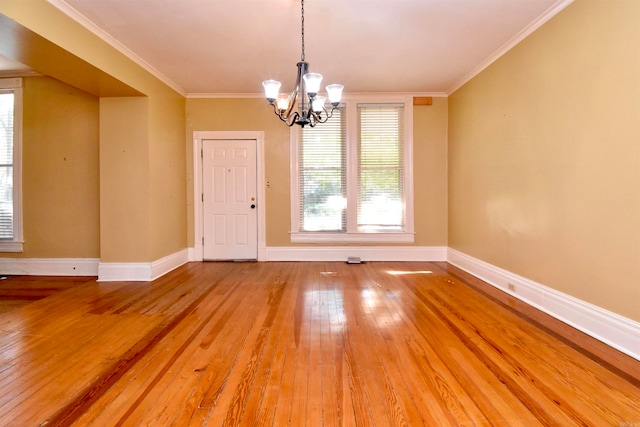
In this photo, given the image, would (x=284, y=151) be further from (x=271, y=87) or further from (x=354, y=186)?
(x=271, y=87)

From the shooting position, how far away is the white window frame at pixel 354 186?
4980 millimetres

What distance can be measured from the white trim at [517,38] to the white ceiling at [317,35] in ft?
0.03

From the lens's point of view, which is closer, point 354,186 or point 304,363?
point 304,363

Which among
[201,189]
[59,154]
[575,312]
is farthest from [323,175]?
[59,154]

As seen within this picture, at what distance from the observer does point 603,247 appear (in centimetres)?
228

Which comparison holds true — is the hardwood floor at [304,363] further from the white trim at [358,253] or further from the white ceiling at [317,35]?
the white ceiling at [317,35]

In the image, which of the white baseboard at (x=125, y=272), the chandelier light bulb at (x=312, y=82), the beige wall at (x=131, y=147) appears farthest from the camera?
the white baseboard at (x=125, y=272)

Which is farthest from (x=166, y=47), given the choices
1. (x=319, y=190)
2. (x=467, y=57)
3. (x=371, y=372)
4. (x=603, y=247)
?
(x=603, y=247)

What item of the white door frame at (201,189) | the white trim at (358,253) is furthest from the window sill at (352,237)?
the white door frame at (201,189)

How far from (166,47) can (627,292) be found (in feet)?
15.4

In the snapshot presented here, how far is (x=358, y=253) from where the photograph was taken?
5.07 m

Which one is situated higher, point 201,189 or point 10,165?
point 10,165

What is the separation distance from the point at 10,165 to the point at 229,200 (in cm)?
298

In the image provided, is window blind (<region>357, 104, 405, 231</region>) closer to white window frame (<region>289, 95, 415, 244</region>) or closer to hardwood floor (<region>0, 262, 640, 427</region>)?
white window frame (<region>289, 95, 415, 244</region>)
